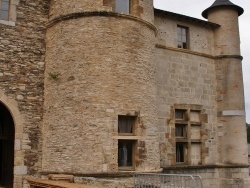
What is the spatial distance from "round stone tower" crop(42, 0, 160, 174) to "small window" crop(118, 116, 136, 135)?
0.03 metres

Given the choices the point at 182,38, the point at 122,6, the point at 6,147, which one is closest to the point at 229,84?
the point at 182,38

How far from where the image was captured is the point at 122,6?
10336 mm

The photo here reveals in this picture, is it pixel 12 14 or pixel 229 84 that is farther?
pixel 229 84

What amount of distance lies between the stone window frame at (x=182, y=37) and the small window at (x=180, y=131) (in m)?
3.06

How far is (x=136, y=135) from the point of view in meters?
9.63

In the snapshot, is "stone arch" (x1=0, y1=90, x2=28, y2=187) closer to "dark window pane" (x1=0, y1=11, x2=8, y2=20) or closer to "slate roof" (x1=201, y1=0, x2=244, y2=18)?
"dark window pane" (x1=0, y1=11, x2=8, y2=20)

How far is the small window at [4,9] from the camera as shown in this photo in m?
10.2

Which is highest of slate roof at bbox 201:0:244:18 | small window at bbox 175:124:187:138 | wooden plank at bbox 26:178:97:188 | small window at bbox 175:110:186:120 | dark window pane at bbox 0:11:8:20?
slate roof at bbox 201:0:244:18

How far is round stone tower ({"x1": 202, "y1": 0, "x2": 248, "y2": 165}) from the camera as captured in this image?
13.3 meters

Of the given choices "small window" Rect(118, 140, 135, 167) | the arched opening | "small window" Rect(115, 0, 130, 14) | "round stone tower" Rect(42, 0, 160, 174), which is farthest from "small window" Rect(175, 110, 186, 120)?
the arched opening

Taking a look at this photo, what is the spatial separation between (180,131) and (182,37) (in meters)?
3.66

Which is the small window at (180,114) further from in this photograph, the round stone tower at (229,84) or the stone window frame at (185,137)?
the round stone tower at (229,84)

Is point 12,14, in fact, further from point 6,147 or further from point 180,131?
point 180,131

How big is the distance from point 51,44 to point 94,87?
2.15 metres
